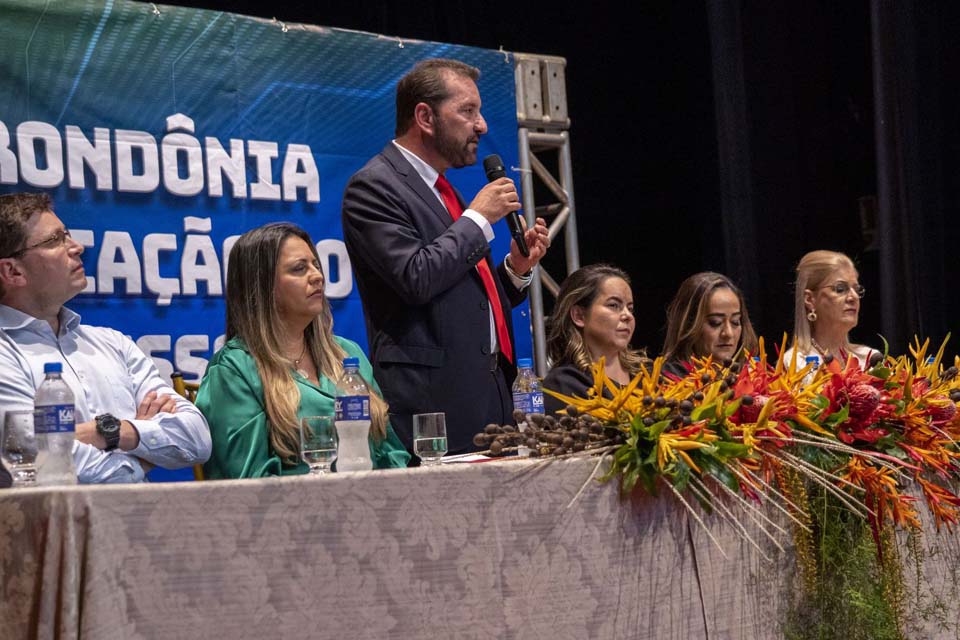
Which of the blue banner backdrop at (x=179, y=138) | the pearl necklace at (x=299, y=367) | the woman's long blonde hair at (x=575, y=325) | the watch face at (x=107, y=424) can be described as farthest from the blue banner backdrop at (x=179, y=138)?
the watch face at (x=107, y=424)

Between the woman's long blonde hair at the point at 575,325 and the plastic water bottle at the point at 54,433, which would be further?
the woman's long blonde hair at the point at 575,325

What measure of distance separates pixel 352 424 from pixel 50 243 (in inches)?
34.9

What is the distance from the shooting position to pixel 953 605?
235 centimetres

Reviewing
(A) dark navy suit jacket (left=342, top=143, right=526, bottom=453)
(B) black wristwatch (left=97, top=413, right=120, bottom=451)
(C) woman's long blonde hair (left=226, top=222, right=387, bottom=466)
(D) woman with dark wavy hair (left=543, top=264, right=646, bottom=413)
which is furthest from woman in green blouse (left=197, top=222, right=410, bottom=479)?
(D) woman with dark wavy hair (left=543, top=264, right=646, bottom=413)

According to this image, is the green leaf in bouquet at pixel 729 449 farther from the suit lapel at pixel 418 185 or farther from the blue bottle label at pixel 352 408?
the suit lapel at pixel 418 185

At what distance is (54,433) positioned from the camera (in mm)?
1761

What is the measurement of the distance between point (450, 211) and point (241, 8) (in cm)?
208

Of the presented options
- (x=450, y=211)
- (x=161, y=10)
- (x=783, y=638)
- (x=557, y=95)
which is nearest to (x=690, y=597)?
(x=783, y=638)

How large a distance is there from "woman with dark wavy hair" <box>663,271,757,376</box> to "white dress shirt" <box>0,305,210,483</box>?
5.95ft

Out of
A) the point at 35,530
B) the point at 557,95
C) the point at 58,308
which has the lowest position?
the point at 35,530

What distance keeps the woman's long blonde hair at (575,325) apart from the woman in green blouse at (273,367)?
3.16ft

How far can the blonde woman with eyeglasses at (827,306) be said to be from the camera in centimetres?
426

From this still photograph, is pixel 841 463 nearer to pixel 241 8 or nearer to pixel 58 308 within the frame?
pixel 58 308

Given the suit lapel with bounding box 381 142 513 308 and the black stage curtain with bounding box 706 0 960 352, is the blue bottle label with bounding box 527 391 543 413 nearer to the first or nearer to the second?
the suit lapel with bounding box 381 142 513 308
